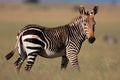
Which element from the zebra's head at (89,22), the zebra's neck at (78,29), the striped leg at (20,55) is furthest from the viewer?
the zebra's neck at (78,29)

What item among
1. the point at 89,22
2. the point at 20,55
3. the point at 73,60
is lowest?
the point at 73,60

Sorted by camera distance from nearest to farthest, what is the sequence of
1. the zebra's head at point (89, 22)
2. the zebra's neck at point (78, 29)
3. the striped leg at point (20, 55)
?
the striped leg at point (20, 55), the zebra's head at point (89, 22), the zebra's neck at point (78, 29)

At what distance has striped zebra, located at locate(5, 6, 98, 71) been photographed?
11945 mm

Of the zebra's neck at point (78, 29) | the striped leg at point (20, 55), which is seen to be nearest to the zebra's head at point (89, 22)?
the zebra's neck at point (78, 29)

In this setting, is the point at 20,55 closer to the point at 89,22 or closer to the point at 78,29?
the point at 78,29

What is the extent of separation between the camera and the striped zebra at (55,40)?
11.9 m

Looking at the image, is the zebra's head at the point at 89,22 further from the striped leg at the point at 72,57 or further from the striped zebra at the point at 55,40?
the striped leg at the point at 72,57

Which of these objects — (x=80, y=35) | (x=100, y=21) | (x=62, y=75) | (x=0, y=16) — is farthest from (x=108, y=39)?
(x=0, y=16)

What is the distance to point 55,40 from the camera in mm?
12430

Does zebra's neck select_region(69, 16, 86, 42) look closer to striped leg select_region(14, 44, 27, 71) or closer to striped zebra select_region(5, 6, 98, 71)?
striped zebra select_region(5, 6, 98, 71)

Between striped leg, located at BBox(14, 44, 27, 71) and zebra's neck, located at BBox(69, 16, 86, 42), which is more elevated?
zebra's neck, located at BBox(69, 16, 86, 42)

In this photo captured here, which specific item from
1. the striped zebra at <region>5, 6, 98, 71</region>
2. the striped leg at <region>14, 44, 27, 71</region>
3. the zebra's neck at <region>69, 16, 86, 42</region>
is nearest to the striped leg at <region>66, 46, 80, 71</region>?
the striped zebra at <region>5, 6, 98, 71</region>

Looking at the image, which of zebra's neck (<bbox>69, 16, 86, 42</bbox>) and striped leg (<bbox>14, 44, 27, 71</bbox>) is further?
zebra's neck (<bbox>69, 16, 86, 42</bbox>)

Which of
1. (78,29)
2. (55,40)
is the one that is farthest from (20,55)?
(78,29)
